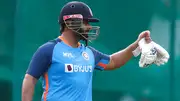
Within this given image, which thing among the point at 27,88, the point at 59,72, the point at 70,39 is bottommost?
the point at 27,88

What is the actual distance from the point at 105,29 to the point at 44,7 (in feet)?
2.75

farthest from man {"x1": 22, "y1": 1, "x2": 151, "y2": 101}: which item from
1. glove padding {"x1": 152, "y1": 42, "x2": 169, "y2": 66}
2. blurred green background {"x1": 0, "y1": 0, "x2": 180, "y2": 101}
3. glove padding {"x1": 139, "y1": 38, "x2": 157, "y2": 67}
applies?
blurred green background {"x1": 0, "y1": 0, "x2": 180, "y2": 101}

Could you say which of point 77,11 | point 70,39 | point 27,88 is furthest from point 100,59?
point 27,88

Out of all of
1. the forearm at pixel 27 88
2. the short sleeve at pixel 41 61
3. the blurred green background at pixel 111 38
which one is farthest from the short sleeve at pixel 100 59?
the blurred green background at pixel 111 38

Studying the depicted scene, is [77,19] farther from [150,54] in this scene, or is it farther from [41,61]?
[150,54]

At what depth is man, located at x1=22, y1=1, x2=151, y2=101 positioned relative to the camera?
3.93 m

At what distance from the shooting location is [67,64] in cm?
397

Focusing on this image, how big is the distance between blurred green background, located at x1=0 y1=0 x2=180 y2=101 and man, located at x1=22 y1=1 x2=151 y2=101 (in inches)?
96.8

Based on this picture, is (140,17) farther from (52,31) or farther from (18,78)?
(18,78)

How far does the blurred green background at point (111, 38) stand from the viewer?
6562mm

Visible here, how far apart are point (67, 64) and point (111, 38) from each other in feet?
9.38

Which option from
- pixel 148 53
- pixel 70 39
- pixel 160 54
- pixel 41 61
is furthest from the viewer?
pixel 160 54

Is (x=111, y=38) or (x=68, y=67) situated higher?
(x=111, y=38)

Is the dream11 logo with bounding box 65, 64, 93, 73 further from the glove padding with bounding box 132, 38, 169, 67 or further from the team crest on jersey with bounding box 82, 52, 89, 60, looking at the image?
the glove padding with bounding box 132, 38, 169, 67
